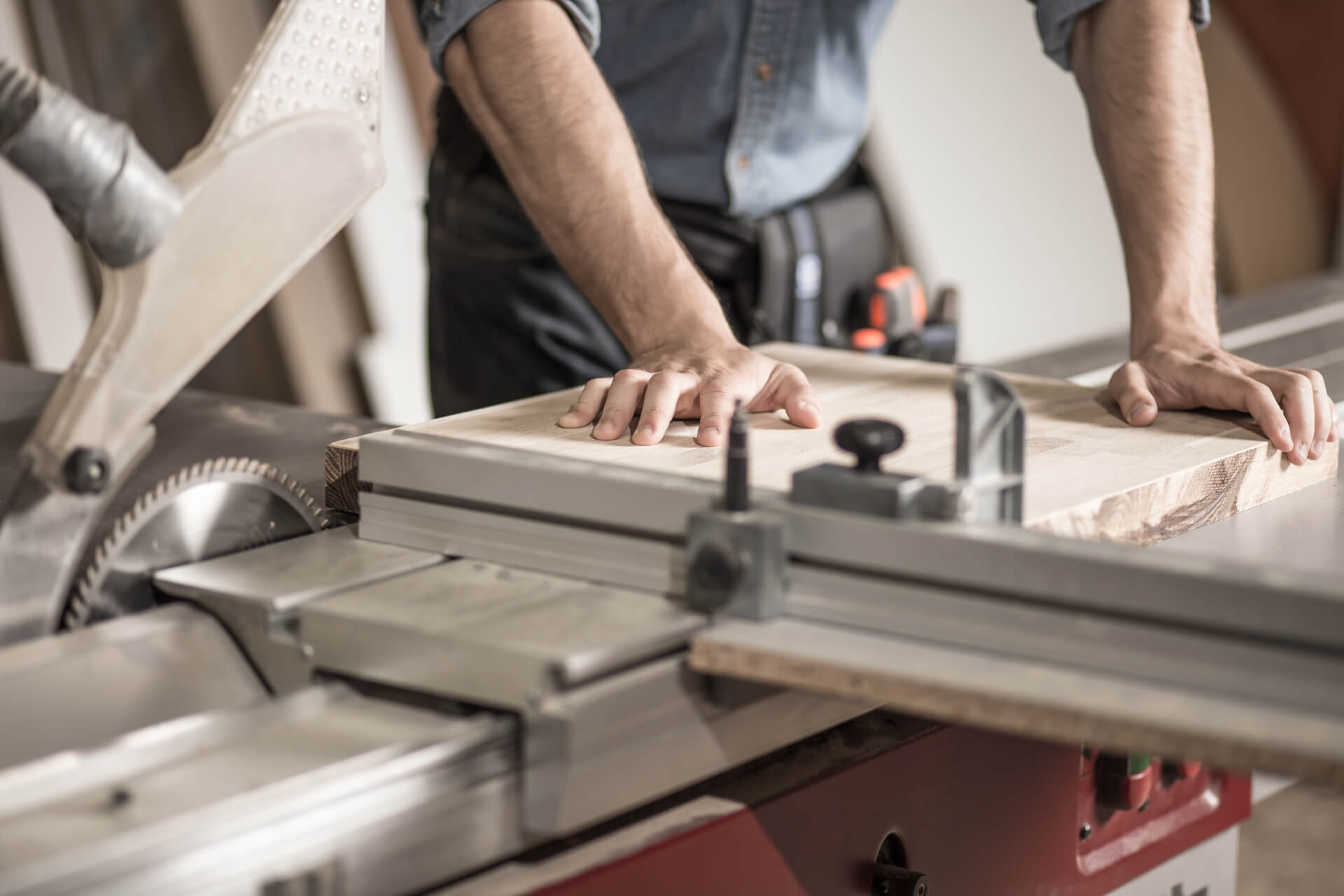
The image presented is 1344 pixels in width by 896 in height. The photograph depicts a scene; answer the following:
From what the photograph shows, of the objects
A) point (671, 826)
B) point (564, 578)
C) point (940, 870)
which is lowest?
point (940, 870)

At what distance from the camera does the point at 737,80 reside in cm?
174

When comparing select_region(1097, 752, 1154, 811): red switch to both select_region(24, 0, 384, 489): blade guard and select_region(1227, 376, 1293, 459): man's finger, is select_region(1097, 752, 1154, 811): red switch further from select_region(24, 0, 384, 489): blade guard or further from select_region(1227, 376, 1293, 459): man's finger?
select_region(24, 0, 384, 489): blade guard

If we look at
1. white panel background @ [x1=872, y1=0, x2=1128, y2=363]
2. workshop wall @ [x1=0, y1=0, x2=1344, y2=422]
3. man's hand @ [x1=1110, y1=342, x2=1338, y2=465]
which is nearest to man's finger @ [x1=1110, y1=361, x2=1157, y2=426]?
man's hand @ [x1=1110, y1=342, x2=1338, y2=465]

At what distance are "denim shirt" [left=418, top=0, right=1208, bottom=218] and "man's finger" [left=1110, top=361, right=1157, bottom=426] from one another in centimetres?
56

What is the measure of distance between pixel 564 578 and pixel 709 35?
0.95 m

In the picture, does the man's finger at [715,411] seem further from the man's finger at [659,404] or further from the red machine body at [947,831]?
the red machine body at [947,831]

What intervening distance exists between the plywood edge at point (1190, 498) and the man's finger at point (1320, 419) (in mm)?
15

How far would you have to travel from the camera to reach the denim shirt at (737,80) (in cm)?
170

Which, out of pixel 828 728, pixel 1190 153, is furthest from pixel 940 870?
pixel 1190 153

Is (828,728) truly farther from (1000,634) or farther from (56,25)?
(56,25)

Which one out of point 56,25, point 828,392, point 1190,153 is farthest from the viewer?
point 56,25

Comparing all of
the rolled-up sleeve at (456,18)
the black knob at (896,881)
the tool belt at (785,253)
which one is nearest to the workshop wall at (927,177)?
the tool belt at (785,253)

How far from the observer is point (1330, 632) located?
0.71m

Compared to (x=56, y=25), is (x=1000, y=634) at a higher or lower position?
lower
